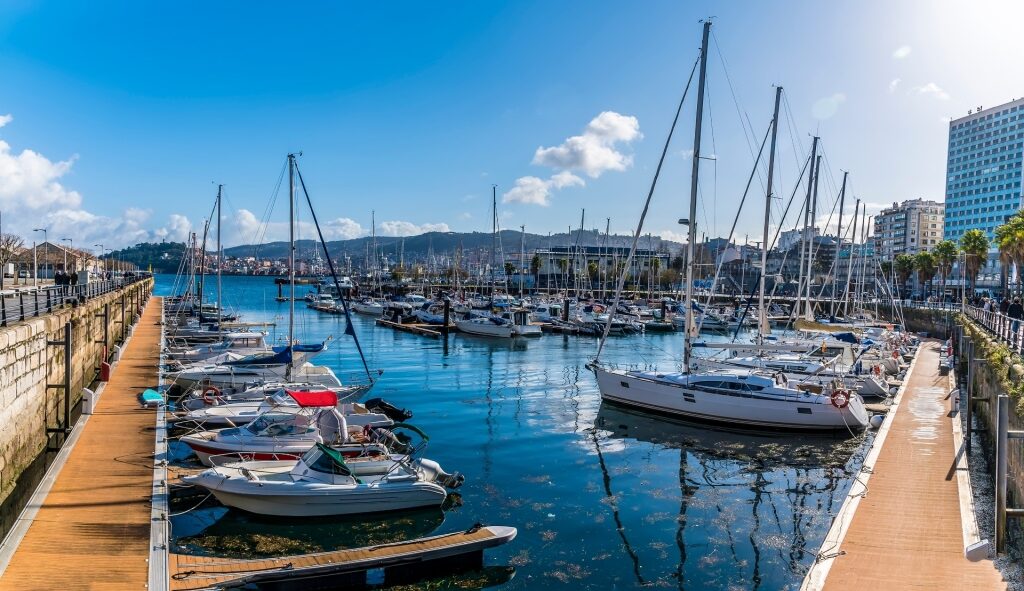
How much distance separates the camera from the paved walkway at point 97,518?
11266 mm

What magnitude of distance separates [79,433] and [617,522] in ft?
49.2

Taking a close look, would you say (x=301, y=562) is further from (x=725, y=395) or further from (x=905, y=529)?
(x=725, y=395)

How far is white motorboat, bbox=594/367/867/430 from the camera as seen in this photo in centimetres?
2742

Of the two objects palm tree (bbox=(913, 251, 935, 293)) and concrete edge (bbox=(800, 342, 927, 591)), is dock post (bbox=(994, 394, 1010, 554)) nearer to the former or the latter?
concrete edge (bbox=(800, 342, 927, 591))

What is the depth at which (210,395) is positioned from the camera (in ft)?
89.7

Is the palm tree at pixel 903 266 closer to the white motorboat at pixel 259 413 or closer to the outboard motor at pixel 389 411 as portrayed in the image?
the outboard motor at pixel 389 411

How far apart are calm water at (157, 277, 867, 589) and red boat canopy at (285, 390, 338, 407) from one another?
3.79 meters

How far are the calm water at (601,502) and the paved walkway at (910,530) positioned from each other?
5.89 ft

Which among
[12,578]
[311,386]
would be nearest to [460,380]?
[311,386]

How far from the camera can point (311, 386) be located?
27.8m

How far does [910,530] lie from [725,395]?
14255 mm

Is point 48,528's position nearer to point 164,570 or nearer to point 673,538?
point 164,570

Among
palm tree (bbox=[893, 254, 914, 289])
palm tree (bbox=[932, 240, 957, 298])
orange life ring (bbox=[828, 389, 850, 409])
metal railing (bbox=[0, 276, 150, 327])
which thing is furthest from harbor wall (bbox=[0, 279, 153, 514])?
palm tree (bbox=[893, 254, 914, 289])

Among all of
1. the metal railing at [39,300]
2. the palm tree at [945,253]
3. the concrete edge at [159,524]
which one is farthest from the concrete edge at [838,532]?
the palm tree at [945,253]
